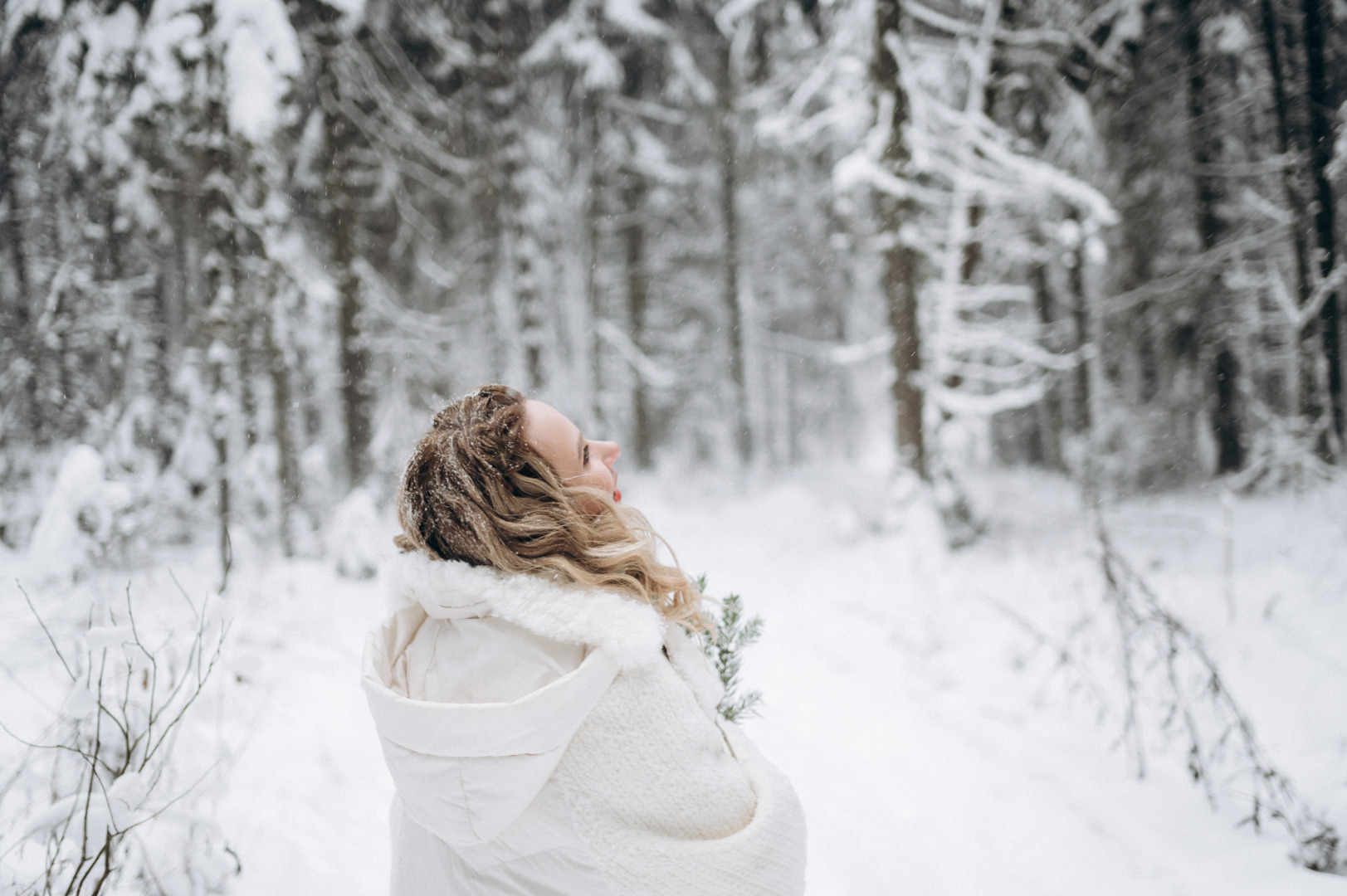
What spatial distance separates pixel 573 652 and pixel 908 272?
298 inches

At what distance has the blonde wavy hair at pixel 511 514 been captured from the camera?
4.24ft

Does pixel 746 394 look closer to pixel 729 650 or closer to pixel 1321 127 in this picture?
pixel 1321 127

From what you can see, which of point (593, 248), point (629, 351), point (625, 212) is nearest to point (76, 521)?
point (629, 351)

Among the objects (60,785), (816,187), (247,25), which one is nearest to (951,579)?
(60,785)

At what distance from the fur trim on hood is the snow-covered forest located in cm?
83

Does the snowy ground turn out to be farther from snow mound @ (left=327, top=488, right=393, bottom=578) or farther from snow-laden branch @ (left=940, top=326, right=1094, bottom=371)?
snow-laden branch @ (left=940, top=326, right=1094, bottom=371)

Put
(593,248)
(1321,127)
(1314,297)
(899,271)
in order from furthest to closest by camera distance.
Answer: (593,248), (899,271), (1314,297), (1321,127)

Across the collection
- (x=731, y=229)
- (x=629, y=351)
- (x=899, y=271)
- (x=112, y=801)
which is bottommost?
(x=112, y=801)

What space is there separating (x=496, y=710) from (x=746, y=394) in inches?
566

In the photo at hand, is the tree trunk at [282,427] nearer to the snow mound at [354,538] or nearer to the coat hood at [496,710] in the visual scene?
the snow mound at [354,538]

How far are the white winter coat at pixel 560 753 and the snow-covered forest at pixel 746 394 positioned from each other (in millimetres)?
940

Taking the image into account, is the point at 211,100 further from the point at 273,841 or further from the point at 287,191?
the point at 273,841

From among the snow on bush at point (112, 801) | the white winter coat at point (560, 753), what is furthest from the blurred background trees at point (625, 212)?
the white winter coat at point (560, 753)

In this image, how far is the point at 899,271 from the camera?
767cm
